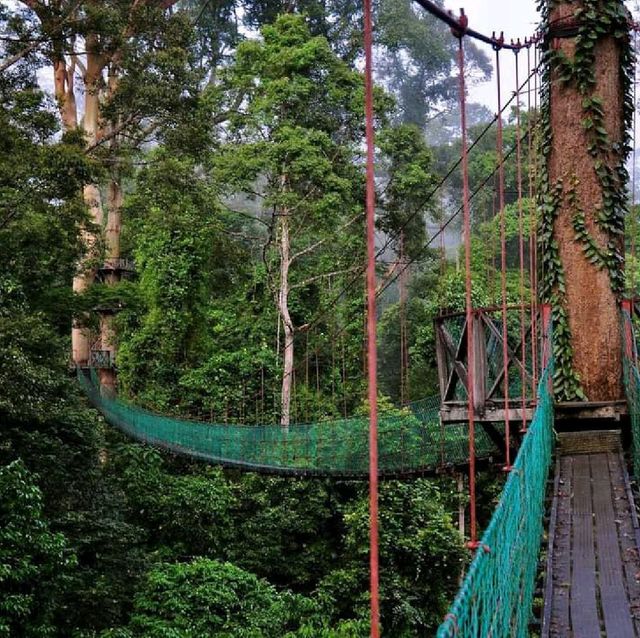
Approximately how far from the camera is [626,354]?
3.66m

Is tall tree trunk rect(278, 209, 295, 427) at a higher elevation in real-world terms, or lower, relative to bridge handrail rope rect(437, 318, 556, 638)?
higher

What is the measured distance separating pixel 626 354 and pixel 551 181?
90 centimetres

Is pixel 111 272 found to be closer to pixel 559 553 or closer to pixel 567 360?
pixel 567 360

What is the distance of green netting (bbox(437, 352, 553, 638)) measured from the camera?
1.08 metres

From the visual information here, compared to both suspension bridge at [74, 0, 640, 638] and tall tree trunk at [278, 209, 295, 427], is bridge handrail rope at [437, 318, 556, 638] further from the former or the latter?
tall tree trunk at [278, 209, 295, 427]

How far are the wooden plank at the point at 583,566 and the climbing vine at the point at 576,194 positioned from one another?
0.93 metres

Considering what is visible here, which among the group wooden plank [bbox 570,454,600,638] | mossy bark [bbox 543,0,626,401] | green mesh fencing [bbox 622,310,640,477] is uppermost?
mossy bark [bbox 543,0,626,401]

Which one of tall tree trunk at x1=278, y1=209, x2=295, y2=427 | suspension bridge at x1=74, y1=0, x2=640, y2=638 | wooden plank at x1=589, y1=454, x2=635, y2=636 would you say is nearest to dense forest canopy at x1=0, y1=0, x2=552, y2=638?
tall tree trunk at x1=278, y1=209, x2=295, y2=427

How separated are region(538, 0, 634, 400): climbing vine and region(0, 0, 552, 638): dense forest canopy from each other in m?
2.26

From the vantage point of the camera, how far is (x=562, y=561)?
219 centimetres

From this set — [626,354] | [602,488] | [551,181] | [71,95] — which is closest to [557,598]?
[602,488]

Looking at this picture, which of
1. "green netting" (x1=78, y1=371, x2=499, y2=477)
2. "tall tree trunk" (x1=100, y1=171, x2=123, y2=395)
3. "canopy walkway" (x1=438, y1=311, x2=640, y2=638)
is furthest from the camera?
"tall tree trunk" (x1=100, y1=171, x2=123, y2=395)

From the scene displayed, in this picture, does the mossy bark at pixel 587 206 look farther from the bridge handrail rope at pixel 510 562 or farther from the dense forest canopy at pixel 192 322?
the dense forest canopy at pixel 192 322

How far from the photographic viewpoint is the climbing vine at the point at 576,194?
3734 mm
